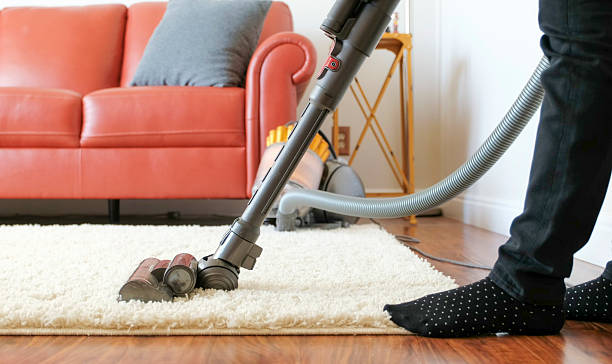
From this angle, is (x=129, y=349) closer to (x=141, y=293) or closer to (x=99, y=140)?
(x=141, y=293)

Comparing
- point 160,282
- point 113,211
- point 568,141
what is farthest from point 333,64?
point 113,211

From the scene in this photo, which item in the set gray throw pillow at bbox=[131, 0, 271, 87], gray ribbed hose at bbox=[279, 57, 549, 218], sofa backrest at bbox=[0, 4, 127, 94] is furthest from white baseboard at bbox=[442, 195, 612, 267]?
sofa backrest at bbox=[0, 4, 127, 94]

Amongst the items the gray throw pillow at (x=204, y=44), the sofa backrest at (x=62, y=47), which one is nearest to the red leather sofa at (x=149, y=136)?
the gray throw pillow at (x=204, y=44)

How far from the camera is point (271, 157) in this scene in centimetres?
203

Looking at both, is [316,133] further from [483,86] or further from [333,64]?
[483,86]

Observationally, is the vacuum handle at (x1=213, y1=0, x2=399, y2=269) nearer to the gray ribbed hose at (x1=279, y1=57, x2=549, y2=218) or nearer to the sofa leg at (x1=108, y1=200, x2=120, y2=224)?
the gray ribbed hose at (x1=279, y1=57, x2=549, y2=218)

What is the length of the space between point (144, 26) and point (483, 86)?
1.80 metres

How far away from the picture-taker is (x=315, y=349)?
687mm

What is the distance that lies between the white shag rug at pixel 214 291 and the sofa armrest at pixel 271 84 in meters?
0.67

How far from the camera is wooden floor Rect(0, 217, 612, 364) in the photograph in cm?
65

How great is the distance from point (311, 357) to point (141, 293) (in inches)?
12.4

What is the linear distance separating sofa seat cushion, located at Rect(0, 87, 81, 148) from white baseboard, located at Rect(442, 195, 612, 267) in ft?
5.42

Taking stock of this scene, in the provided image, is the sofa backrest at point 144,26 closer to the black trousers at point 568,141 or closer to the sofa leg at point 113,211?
the sofa leg at point 113,211

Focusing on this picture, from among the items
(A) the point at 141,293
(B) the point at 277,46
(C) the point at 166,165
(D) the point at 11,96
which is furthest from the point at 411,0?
(A) the point at 141,293
